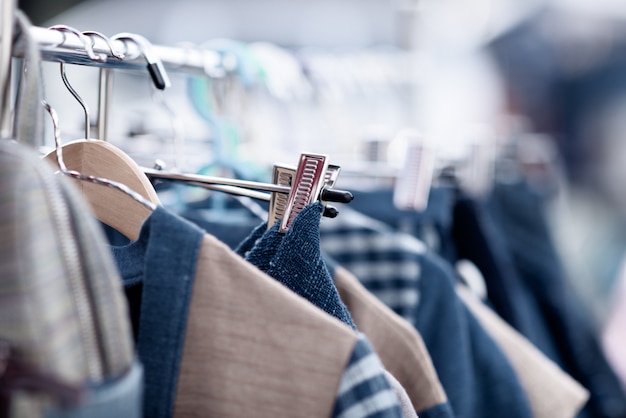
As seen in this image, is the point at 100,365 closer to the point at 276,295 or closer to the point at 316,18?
the point at 276,295

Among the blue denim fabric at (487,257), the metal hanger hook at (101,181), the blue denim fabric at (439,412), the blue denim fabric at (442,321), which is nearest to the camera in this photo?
the metal hanger hook at (101,181)

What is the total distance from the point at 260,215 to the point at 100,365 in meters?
0.34

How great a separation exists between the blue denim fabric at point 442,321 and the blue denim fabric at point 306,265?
0.26 meters

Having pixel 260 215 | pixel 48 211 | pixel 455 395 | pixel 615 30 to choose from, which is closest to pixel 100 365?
pixel 48 211

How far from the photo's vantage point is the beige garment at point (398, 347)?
0.55 metres

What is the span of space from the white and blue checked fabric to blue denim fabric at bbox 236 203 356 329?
0.28 meters

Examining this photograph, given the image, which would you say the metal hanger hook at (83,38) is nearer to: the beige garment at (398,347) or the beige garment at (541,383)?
the beige garment at (398,347)

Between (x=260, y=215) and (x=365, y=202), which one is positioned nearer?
(x=260, y=215)

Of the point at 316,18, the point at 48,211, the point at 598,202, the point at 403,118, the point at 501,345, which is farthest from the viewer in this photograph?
the point at 316,18

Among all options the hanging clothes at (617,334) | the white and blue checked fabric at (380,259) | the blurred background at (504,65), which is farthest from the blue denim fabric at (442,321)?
the blurred background at (504,65)

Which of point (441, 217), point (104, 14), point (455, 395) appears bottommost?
point (455, 395)

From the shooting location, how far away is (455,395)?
0.68 m

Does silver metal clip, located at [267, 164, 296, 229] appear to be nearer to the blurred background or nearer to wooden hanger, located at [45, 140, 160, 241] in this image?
wooden hanger, located at [45, 140, 160, 241]

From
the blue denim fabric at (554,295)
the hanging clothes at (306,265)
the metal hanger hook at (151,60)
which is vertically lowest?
the blue denim fabric at (554,295)
